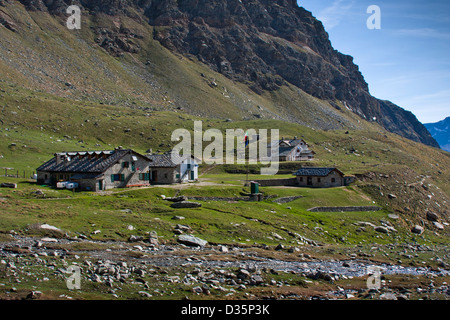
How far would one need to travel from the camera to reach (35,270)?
2509 centimetres

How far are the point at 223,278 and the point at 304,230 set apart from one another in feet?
75.4

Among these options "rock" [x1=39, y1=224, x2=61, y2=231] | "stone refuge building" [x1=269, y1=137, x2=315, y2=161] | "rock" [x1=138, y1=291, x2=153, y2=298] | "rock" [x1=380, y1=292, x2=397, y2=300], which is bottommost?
"rock" [x1=380, y1=292, x2=397, y2=300]

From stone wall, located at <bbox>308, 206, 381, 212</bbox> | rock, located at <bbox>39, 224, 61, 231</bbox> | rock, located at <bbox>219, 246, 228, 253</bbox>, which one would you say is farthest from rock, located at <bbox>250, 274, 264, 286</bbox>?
stone wall, located at <bbox>308, 206, 381, 212</bbox>

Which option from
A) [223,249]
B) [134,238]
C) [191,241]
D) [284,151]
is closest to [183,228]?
[191,241]

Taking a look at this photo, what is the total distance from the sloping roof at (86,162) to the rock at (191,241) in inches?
1046

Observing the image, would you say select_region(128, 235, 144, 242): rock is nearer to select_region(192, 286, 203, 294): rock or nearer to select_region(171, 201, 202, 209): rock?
select_region(171, 201, 202, 209): rock

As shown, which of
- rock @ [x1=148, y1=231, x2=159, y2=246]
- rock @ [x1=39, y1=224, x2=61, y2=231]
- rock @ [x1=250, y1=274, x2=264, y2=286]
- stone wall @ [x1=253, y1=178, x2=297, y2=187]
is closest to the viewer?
rock @ [x1=250, y1=274, x2=264, y2=286]

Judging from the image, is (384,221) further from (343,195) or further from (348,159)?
(348,159)

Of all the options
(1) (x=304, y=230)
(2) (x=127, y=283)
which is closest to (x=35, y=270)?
(2) (x=127, y=283)

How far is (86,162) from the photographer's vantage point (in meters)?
64.1

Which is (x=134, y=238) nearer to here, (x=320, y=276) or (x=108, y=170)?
(x=320, y=276)

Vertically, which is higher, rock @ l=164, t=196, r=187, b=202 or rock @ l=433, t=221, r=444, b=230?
rock @ l=164, t=196, r=187, b=202

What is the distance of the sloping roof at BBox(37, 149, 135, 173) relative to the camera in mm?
61500

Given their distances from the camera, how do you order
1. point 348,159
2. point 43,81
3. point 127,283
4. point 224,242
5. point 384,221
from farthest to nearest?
point 43,81 → point 348,159 → point 384,221 → point 224,242 → point 127,283
